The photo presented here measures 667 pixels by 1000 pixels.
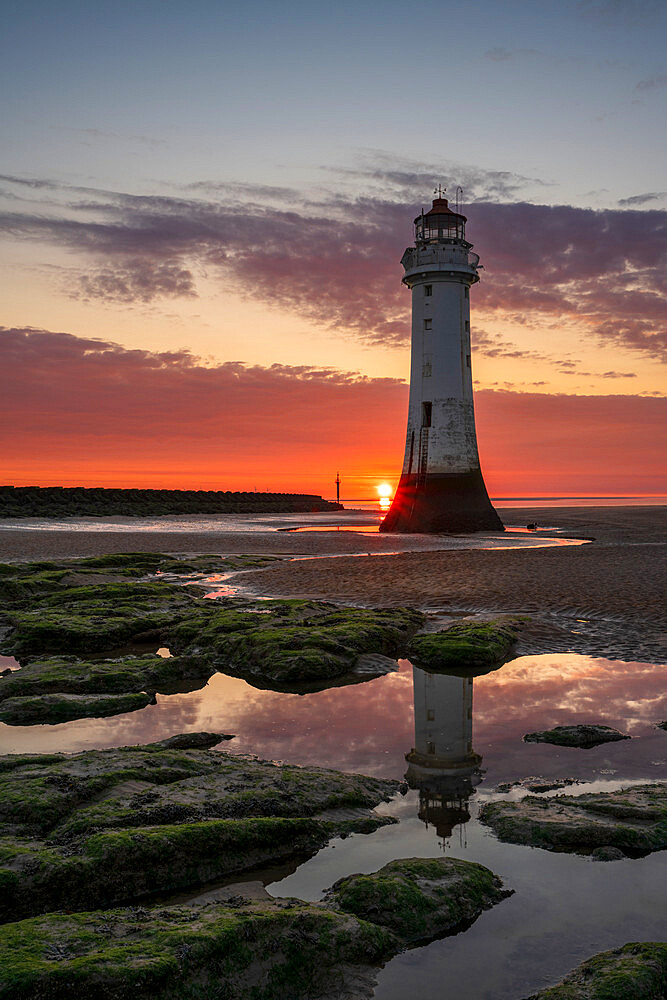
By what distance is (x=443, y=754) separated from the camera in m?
7.70

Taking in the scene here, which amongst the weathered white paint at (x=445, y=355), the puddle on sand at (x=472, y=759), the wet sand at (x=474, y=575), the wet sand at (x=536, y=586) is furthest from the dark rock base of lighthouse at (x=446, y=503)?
the puddle on sand at (x=472, y=759)

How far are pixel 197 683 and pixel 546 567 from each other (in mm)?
14985

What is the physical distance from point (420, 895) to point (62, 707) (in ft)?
20.1

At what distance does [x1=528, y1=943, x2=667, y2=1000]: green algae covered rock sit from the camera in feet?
12.3

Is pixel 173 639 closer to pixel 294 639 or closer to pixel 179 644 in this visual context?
pixel 179 644

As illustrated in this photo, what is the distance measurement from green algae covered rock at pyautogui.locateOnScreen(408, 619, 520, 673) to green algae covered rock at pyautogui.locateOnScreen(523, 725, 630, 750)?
317cm

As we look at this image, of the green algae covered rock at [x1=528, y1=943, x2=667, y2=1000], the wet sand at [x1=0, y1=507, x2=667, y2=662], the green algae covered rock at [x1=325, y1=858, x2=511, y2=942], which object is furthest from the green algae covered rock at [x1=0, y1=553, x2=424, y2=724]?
the green algae covered rock at [x1=528, y1=943, x2=667, y2=1000]

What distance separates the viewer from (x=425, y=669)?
1145 centimetres

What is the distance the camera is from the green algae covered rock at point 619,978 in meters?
3.75

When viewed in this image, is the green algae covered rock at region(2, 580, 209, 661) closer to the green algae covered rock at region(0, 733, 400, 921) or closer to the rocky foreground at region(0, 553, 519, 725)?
the rocky foreground at region(0, 553, 519, 725)

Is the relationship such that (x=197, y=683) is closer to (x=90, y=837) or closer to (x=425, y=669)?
→ (x=425, y=669)

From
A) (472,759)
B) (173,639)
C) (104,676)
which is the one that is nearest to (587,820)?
(472,759)

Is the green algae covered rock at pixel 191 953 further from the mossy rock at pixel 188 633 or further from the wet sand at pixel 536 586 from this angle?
the wet sand at pixel 536 586

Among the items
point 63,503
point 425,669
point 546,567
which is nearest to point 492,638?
point 425,669
